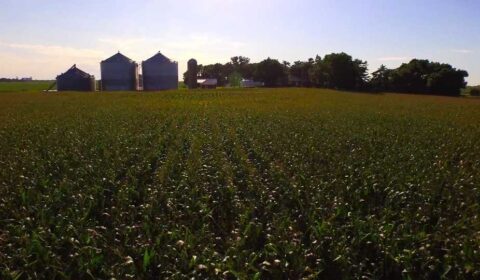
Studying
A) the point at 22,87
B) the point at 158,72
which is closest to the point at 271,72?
the point at 158,72

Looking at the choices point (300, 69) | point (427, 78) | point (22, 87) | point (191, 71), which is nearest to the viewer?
point (427, 78)

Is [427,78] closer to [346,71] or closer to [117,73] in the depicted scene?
[346,71]

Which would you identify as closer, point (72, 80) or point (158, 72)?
point (72, 80)

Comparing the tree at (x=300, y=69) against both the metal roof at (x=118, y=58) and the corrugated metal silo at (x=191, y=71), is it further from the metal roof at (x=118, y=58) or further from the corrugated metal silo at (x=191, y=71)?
the metal roof at (x=118, y=58)

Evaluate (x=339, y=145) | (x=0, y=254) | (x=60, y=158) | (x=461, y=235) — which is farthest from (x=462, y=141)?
(x=0, y=254)

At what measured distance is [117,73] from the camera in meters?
89.5

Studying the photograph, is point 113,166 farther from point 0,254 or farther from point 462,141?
point 462,141

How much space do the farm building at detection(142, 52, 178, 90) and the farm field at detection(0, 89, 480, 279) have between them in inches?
2981

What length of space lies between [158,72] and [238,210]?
85388 millimetres

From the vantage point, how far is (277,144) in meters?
16.2

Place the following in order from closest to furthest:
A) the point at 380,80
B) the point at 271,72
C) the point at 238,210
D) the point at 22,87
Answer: the point at 238,210, the point at 380,80, the point at 22,87, the point at 271,72

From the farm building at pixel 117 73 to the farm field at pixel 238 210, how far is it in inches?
2971

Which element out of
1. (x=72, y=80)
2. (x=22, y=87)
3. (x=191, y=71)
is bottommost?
(x=22, y=87)

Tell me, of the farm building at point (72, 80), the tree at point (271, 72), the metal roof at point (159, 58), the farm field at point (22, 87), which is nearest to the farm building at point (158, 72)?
the metal roof at point (159, 58)
